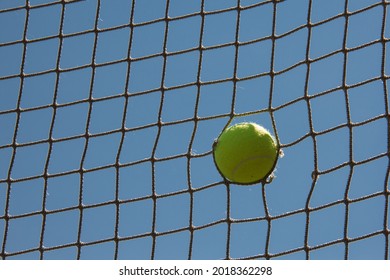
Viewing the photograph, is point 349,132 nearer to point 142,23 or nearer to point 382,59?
point 382,59

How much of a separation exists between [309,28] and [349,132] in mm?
490

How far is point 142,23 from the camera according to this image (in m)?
3.81

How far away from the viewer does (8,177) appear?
3.67 metres

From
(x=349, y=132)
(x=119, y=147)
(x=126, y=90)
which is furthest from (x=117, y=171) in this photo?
(x=349, y=132)

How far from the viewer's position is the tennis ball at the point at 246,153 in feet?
10.3

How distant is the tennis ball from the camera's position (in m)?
3.12

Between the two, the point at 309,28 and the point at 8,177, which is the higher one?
the point at 309,28

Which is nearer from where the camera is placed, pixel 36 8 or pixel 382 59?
pixel 382 59

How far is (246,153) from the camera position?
3.12 m

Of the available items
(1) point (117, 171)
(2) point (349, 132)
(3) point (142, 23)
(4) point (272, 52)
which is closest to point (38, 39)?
(3) point (142, 23)
